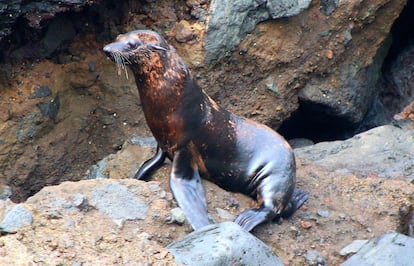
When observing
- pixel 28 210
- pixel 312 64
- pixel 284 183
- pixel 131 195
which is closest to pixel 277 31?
pixel 312 64

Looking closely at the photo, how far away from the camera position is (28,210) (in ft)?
18.8

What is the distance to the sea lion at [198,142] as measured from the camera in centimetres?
→ 669

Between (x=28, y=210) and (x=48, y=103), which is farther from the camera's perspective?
(x=48, y=103)

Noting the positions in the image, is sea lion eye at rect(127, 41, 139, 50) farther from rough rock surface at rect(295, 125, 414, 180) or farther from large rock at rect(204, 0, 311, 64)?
rough rock surface at rect(295, 125, 414, 180)

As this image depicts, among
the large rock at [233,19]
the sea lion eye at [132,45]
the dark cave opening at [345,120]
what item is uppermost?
the sea lion eye at [132,45]

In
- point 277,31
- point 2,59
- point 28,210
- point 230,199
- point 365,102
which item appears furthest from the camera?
point 365,102

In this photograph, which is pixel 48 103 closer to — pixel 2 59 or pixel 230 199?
pixel 2 59

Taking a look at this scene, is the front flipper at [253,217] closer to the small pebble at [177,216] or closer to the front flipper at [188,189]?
the front flipper at [188,189]

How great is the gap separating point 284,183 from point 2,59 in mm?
2590

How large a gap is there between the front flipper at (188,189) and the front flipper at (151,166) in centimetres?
19

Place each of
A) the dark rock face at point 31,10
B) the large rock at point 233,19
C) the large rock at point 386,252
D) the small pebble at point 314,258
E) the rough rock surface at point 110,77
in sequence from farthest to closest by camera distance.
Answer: the large rock at point 233,19 < the rough rock surface at point 110,77 < the dark rock face at point 31,10 < the small pebble at point 314,258 < the large rock at point 386,252

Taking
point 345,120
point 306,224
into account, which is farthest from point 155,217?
point 345,120

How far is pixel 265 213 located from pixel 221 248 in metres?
1.19

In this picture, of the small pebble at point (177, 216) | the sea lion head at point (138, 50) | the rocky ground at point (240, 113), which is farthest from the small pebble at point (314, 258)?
the sea lion head at point (138, 50)
